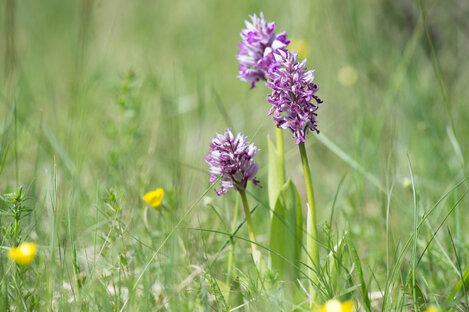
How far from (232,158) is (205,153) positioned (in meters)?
1.74

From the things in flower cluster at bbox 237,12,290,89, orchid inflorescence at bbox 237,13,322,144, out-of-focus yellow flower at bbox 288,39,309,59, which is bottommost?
orchid inflorescence at bbox 237,13,322,144

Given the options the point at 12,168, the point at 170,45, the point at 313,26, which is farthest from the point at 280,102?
the point at 170,45

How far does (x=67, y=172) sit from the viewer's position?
105 inches

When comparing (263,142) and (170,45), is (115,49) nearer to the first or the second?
(170,45)

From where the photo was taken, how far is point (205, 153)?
3.30 metres

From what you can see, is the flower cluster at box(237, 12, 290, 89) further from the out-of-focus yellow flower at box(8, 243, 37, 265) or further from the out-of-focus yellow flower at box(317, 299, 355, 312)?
the out-of-focus yellow flower at box(8, 243, 37, 265)

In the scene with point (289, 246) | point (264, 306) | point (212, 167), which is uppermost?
point (212, 167)

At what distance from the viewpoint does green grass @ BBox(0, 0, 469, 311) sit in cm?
157

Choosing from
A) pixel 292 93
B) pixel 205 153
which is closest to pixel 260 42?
pixel 292 93

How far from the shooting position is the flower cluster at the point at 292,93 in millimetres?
1477

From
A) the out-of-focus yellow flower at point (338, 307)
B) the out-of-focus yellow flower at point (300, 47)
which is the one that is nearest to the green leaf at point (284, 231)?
the out-of-focus yellow flower at point (338, 307)

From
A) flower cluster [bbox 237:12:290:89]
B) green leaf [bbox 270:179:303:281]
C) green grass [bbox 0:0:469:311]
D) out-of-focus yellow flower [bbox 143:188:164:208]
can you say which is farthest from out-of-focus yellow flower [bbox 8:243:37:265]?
flower cluster [bbox 237:12:290:89]

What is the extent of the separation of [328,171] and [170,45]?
3.03 metres

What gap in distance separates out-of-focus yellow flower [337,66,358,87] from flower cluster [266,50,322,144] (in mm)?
2552
